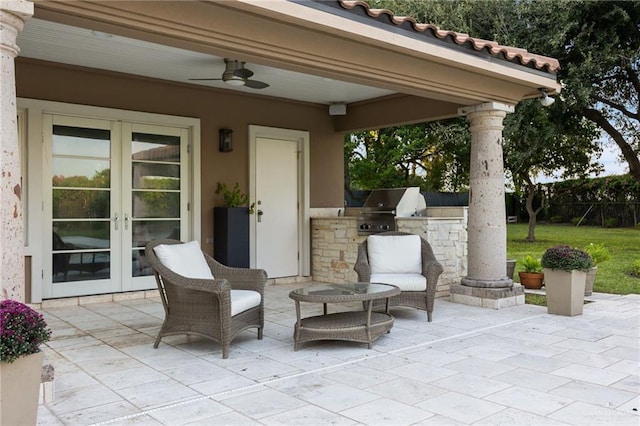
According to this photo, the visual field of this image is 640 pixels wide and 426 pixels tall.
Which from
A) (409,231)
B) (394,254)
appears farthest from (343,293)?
(409,231)

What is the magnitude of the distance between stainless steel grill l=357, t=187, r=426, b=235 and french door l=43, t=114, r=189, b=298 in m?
2.52

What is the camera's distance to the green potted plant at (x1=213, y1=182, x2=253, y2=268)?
716 cm

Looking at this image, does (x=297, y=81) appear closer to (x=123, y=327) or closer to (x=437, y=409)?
(x=123, y=327)

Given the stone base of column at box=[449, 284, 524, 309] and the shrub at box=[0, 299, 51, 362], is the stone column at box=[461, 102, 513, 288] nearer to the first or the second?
the stone base of column at box=[449, 284, 524, 309]

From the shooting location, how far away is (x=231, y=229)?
7168 millimetres

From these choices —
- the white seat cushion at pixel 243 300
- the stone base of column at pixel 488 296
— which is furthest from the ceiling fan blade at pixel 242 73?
the stone base of column at pixel 488 296

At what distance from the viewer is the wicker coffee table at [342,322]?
4.19 meters

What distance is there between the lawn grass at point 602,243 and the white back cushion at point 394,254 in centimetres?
335

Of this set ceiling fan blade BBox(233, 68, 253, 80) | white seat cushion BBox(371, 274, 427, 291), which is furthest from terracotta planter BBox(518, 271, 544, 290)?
ceiling fan blade BBox(233, 68, 253, 80)

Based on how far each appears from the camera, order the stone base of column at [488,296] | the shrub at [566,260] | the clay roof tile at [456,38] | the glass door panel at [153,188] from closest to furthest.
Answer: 1. the clay roof tile at [456,38]
2. the shrub at [566,260]
3. the stone base of column at [488,296]
4. the glass door panel at [153,188]

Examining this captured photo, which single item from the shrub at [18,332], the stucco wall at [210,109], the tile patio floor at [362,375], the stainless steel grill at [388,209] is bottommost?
the tile patio floor at [362,375]

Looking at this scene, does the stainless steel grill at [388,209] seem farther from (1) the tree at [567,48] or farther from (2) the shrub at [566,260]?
(1) the tree at [567,48]

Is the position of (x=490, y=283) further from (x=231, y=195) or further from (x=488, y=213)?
(x=231, y=195)

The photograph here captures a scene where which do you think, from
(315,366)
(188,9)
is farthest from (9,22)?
(315,366)
